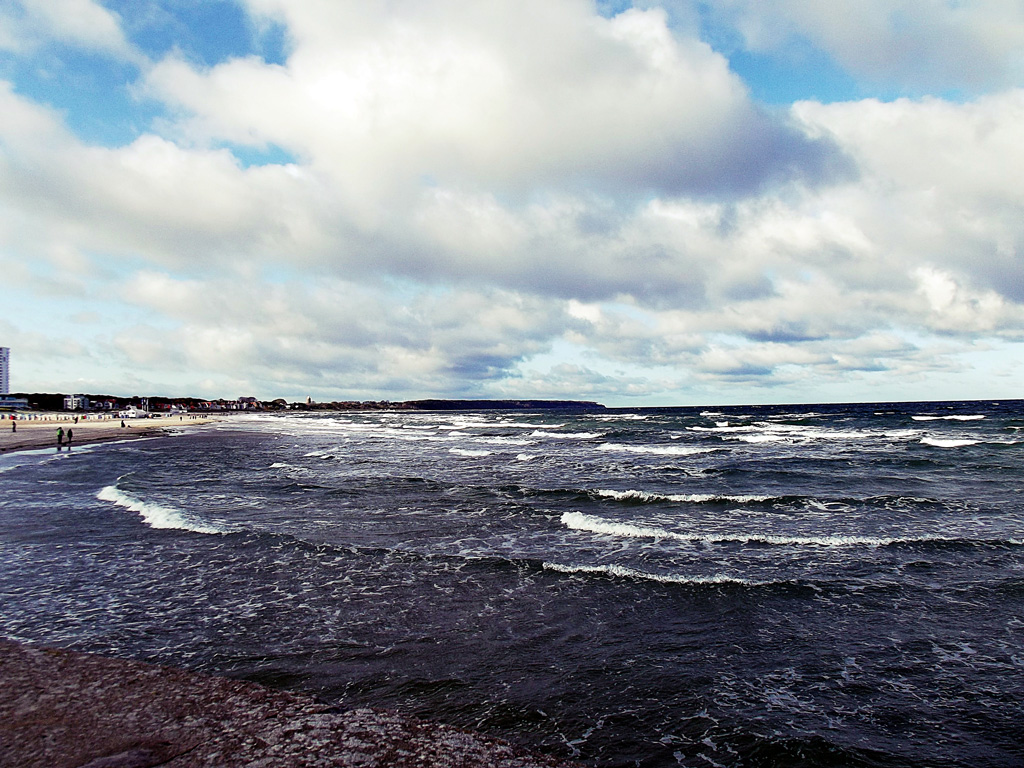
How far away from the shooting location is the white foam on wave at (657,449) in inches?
1407

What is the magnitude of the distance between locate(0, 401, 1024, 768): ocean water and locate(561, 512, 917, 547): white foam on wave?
0.35 feet

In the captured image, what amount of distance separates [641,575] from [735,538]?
13.9 ft

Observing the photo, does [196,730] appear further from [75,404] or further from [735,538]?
[75,404]

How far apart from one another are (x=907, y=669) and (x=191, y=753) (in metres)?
8.20

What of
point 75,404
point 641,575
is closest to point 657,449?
point 641,575

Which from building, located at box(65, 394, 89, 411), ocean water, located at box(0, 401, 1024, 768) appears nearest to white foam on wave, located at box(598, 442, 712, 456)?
ocean water, located at box(0, 401, 1024, 768)

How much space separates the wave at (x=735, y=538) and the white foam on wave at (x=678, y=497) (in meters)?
3.86

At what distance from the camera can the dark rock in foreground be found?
4.83 m

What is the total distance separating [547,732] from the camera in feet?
18.7

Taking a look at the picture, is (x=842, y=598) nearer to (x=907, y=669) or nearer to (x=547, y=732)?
(x=907, y=669)

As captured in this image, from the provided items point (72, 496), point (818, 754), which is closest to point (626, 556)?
point (818, 754)

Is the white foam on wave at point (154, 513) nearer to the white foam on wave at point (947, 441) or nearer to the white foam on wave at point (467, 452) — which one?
the white foam on wave at point (467, 452)

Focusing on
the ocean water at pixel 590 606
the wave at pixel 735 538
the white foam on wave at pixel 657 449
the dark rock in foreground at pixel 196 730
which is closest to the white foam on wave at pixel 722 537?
the wave at pixel 735 538

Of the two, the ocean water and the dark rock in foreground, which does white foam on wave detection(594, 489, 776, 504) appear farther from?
the dark rock in foreground
